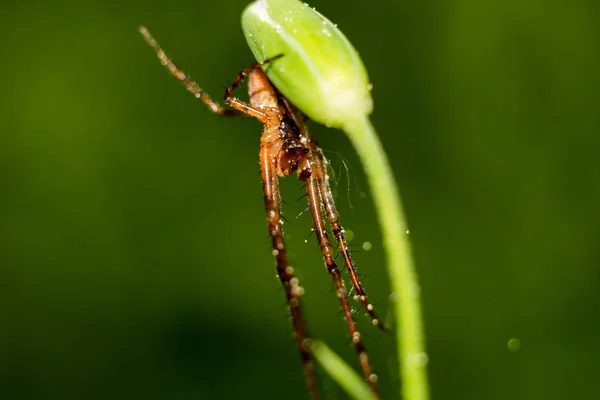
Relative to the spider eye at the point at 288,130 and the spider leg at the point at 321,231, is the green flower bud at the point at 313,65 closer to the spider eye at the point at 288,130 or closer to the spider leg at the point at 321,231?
the spider eye at the point at 288,130

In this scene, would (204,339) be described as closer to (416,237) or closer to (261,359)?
(261,359)

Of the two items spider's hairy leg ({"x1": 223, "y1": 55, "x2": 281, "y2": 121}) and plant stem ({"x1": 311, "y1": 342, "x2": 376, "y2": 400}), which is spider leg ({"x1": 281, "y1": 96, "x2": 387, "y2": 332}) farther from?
plant stem ({"x1": 311, "y1": 342, "x2": 376, "y2": 400})

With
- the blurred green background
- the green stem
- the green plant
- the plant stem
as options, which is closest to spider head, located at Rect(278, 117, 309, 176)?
the green plant

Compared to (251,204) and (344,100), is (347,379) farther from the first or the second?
(251,204)

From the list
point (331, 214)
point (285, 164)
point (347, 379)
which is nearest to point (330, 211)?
point (331, 214)

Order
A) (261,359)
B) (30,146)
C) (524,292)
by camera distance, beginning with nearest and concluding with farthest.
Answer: (524,292) → (261,359) → (30,146)

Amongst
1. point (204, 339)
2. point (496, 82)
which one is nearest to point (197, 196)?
point (204, 339)
